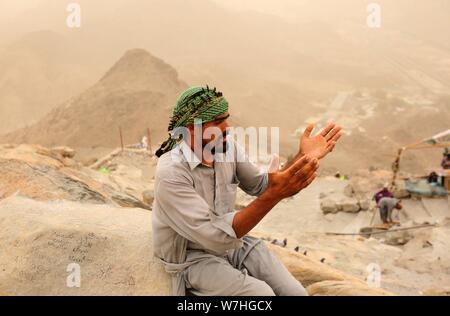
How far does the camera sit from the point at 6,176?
3.81 meters

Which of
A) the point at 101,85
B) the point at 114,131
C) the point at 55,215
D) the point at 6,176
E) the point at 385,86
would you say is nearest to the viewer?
the point at 55,215

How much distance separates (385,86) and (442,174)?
87.7 ft

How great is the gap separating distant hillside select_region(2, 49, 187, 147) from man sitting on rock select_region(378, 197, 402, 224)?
1292 cm

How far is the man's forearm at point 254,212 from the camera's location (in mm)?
1850

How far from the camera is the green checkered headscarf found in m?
2.15

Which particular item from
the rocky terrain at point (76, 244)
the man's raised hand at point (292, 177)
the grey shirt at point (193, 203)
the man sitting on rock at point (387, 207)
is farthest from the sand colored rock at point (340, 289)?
the man sitting on rock at point (387, 207)

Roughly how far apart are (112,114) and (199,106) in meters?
22.4

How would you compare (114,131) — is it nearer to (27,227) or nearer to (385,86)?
(27,227)

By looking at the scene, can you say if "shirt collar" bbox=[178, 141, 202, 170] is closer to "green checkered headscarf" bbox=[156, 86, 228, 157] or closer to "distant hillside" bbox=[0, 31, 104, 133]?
"green checkered headscarf" bbox=[156, 86, 228, 157]

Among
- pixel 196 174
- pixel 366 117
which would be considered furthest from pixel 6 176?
pixel 366 117

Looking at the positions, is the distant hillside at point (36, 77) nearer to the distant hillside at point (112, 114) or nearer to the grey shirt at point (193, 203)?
the distant hillside at point (112, 114)

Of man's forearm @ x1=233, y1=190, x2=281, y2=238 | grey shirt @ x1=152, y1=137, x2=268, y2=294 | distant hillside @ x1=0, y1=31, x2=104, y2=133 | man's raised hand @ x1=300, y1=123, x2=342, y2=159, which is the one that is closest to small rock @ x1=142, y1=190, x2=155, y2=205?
grey shirt @ x1=152, y1=137, x2=268, y2=294

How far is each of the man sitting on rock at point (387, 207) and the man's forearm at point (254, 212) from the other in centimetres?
883

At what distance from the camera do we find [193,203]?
2.03m
